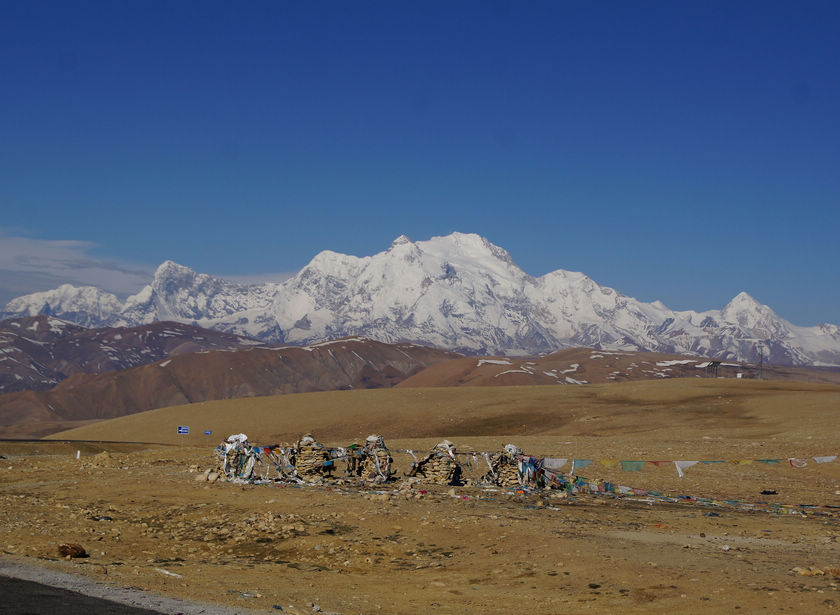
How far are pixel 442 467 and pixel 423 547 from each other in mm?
12613

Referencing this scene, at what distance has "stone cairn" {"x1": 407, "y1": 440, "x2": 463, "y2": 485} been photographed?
106ft

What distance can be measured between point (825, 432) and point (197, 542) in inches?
1502

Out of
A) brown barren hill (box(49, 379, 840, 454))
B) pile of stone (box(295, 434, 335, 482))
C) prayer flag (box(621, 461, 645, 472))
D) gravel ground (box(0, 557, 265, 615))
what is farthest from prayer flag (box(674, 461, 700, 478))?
gravel ground (box(0, 557, 265, 615))

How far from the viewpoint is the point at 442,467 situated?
3244cm

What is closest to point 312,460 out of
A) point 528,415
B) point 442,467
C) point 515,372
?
point 442,467

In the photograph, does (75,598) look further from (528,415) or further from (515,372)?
(515,372)

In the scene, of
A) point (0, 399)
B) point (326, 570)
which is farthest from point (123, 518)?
point (0, 399)

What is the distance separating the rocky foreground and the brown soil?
0.22 feet

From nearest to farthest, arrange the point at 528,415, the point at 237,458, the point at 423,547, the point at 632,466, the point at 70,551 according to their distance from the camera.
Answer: the point at 70,551 < the point at 423,547 < the point at 237,458 < the point at 632,466 < the point at 528,415

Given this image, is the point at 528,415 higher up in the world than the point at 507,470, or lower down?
higher up

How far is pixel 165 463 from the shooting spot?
41.7m

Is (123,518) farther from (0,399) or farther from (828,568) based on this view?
(0,399)

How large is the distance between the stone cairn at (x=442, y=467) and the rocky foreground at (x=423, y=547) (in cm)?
127

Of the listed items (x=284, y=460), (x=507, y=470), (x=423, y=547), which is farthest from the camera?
(x=284, y=460)
